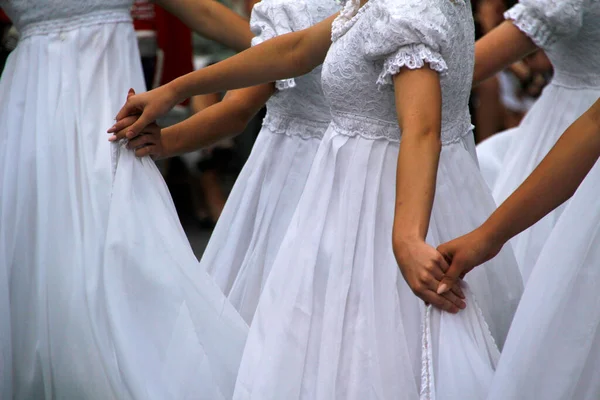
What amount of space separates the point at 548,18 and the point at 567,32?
0.08 meters

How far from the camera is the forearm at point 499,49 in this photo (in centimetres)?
356

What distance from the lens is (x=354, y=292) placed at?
2.57 meters

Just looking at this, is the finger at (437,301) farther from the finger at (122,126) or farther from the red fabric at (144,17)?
the red fabric at (144,17)

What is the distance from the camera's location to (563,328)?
2.15 metres

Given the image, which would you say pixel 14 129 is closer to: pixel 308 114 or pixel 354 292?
pixel 308 114

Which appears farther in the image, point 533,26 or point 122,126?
point 533,26

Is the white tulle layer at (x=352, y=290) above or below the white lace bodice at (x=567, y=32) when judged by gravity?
below

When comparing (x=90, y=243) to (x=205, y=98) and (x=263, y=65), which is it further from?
(x=205, y=98)

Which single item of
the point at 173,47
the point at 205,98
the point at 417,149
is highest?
the point at 173,47

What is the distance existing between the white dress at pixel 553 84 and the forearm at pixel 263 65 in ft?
3.15

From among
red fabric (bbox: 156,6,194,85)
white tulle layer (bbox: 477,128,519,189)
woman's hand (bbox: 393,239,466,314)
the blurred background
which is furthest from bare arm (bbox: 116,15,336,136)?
red fabric (bbox: 156,6,194,85)

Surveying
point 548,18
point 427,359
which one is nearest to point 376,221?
point 427,359

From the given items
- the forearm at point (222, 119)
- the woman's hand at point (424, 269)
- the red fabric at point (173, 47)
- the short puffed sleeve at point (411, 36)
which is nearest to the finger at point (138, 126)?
the forearm at point (222, 119)

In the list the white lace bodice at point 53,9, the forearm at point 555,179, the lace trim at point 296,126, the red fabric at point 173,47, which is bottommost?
the forearm at point 555,179
